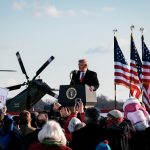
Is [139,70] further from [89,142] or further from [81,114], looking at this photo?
[89,142]

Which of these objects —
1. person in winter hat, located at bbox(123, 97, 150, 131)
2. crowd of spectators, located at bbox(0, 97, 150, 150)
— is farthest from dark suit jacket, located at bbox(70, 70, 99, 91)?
crowd of spectators, located at bbox(0, 97, 150, 150)

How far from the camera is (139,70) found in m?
20.3

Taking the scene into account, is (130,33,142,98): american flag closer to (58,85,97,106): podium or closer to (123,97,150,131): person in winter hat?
(58,85,97,106): podium

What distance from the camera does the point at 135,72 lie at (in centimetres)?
1927

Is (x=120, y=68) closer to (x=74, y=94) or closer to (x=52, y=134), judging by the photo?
(x=74, y=94)

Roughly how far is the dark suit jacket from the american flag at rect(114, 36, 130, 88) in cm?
658

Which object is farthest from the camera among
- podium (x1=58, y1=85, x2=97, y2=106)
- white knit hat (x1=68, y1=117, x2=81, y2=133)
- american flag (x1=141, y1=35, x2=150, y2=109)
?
american flag (x1=141, y1=35, x2=150, y2=109)

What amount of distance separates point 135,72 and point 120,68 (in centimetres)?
88

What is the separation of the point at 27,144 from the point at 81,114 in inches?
64.3

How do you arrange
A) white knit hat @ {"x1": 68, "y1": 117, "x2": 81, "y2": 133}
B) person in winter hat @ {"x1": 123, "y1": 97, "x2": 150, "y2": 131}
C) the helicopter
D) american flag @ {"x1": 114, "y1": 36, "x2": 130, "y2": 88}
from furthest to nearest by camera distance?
1. the helicopter
2. american flag @ {"x1": 114, "y1": 36, "x2": 130, "y2": 88}
3. person in winter hat @ {"x1": 123, "y1": 97, "x2": 150, "y2": 131}
4. white knit hat @ {"x1": 68, "y1": 117, "x2": 81, "y2": 133}

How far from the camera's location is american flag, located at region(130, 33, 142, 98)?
1835cm

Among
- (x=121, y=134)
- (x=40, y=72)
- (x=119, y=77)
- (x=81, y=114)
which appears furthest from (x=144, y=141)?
(x=40, y=72)

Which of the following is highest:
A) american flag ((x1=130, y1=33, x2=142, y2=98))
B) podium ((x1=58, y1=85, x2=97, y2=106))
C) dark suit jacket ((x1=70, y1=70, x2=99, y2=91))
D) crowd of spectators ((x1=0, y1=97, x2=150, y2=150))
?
american flag ((x1=130, y1=33, x2=142, y2=98))

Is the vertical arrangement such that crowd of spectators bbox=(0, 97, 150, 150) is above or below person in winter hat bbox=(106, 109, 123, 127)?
below
